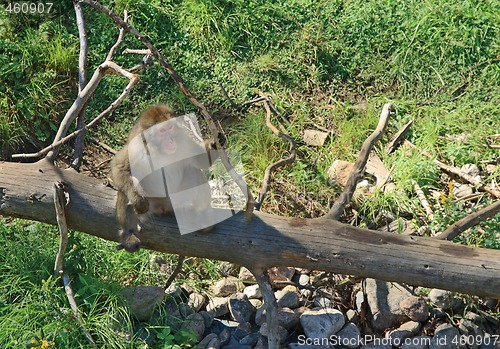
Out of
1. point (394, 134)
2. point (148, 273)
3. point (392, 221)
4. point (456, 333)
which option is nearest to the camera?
point (456, 333)

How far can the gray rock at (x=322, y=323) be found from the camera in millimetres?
4675

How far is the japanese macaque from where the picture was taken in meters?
4.04

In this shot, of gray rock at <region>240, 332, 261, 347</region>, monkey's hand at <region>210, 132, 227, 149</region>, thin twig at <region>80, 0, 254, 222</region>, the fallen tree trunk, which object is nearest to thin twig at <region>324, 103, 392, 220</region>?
the fallen tree trunk

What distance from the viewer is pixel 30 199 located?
4.08 meters

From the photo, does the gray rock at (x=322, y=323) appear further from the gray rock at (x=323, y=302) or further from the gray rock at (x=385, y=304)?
the gray rock at (x=385, y=304)

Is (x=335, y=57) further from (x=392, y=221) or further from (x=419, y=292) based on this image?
(x=419, y=292)

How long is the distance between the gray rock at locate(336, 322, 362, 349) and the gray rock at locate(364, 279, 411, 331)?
0.17 meters

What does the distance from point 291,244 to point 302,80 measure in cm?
273

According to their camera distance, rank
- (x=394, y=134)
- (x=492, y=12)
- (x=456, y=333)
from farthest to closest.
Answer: (x=492, y=12), (x=394, y=134), (x=456, y=333)

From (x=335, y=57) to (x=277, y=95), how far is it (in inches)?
28.3

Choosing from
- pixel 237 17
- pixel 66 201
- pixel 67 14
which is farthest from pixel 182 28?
pixel 66 201

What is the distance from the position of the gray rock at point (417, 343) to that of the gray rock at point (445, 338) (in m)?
0.03

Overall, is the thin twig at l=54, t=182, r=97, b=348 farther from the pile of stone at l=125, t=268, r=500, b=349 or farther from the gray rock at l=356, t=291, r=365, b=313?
the gray rock at l=356, t=291, r=365, b=313

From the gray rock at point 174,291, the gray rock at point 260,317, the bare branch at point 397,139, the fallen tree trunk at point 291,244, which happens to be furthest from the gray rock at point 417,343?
the bare branch at point 397,139
